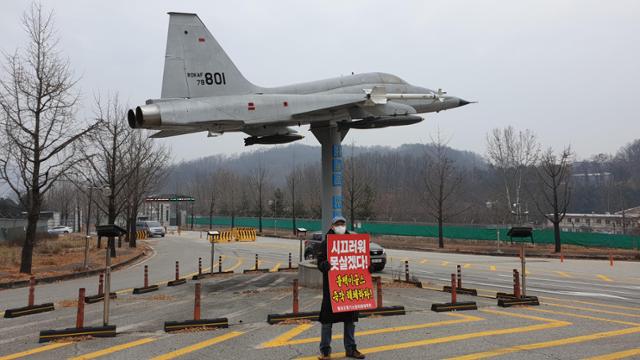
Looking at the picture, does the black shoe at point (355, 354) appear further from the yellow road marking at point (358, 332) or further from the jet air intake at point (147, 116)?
the jet air intake at point (147, 116)

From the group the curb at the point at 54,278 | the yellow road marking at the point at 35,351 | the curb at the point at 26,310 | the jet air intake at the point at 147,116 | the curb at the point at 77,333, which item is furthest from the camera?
the curb at the point at 54,278

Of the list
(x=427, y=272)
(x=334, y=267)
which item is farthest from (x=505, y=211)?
(x=334, y=267)

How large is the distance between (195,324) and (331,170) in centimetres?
716

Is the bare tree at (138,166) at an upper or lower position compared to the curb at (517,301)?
upper

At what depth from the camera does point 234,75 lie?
43.1 feet

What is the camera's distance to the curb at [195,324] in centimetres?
876

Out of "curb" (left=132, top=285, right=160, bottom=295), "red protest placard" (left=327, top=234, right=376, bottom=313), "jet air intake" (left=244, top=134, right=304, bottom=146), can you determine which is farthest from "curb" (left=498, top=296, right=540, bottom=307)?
"curb" (left=132, top=285, right=160, bottom=295)

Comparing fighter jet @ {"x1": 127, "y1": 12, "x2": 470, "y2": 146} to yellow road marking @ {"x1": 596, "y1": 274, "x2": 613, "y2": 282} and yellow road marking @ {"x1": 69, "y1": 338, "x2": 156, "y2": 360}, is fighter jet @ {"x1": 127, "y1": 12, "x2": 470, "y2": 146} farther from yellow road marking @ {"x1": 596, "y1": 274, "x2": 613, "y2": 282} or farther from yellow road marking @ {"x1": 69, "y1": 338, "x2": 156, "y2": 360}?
yellow road marking @ {"x1": 596, "y1": 274, "x2": 613, "y2": 282}

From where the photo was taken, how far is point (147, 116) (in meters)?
11.4

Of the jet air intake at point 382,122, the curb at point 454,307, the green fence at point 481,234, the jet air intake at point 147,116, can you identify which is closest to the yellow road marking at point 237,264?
the jet air intake at point 382,122

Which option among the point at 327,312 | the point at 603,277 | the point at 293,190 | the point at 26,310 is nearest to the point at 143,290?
the point at 26,310

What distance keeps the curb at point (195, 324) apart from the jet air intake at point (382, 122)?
8006 millimetres

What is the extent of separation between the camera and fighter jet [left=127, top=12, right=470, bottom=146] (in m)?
12.0

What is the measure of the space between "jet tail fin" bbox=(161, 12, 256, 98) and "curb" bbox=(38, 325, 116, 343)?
6.06 m
